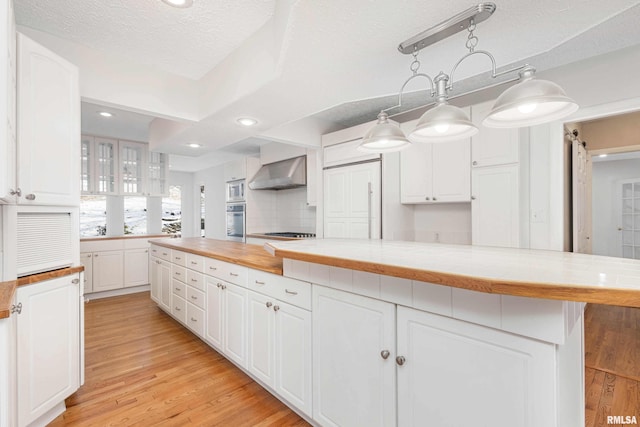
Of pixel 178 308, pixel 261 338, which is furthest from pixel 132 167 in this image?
pixel 261 338

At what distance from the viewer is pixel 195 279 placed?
111 inches

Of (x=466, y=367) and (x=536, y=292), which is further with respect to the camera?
(x=466, y=367)

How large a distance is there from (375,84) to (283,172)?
2.64m

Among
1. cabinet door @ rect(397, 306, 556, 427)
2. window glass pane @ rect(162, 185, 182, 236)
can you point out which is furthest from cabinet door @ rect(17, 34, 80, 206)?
window glass pane @ rect(162, 185, 182, 236)

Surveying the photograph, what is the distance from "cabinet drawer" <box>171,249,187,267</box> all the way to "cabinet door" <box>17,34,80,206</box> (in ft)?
4.09

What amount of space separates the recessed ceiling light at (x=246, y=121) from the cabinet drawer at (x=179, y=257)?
4.79 ft

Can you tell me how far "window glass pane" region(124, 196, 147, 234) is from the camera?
602 cm

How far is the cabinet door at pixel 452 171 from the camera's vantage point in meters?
2.88

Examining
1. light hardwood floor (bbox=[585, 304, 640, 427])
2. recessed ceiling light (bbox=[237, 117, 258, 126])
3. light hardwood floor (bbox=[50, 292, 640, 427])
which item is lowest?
light hardwood floor (bbox=[585, 304, 640, 427])

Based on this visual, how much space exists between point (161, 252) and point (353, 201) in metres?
2.44

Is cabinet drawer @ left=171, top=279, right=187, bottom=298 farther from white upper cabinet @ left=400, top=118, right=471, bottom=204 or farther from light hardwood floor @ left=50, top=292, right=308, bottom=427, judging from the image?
white upper cabinet @ left=400, top=118, right=471, bottom=204

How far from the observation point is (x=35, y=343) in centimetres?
161

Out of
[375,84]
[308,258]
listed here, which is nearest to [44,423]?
[308,258]

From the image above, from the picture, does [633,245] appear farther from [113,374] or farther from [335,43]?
[113,374]
